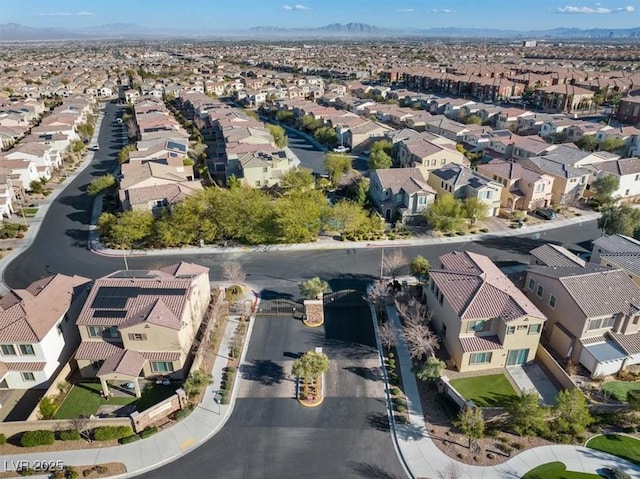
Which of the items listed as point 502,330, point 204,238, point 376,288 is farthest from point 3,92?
point 502,330

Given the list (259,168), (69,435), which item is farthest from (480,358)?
(259,168)

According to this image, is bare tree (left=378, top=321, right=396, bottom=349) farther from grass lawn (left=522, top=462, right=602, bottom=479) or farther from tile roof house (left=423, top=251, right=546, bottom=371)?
grass lawn (left=522, top=462, right=602, bottom=479)

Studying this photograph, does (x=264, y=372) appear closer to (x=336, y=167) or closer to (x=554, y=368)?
(x=554, y=368)

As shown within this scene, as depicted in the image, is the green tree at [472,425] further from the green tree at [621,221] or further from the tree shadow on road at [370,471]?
the green tree at [621,221]

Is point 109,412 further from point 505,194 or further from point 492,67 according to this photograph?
point 492,67

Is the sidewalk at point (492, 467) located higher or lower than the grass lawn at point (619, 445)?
lower

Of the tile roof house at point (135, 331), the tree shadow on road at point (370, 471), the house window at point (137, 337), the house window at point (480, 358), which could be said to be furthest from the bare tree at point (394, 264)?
the house window at point (137, 337)
